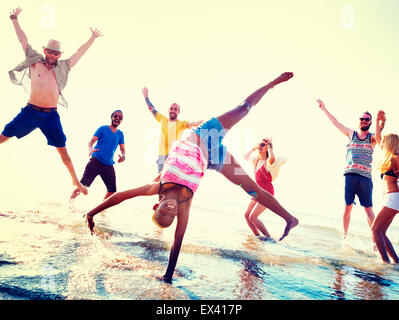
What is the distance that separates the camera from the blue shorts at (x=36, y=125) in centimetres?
440

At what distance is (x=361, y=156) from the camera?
5.80m

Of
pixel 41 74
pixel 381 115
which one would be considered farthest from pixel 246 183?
pixel 41 74

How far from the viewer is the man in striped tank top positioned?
5.72 m

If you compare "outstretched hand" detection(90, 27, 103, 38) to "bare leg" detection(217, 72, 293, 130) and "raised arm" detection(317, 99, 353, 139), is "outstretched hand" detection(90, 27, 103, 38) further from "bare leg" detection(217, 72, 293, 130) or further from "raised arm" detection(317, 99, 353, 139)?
"raised arm" detection(317, 99, 353, 139)

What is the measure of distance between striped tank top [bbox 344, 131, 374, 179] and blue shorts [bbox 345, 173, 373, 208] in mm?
115

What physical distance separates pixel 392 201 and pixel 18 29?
7177 millimetres

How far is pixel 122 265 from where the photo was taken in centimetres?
333

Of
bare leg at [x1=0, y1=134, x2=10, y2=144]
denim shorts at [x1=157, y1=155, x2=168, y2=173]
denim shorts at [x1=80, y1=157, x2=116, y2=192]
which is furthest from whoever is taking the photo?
denim shorts at [x1=157, y1=155, x2=168, y2=173]

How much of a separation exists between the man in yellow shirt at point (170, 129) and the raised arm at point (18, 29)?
340 centimetres

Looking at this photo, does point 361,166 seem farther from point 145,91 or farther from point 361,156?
point 145,91

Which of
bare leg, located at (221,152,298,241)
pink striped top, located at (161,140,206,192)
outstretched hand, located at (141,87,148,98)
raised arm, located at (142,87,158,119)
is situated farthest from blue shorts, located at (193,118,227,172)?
outstretched hand, located at (141,87,148,98)

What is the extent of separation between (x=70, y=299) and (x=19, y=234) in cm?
248

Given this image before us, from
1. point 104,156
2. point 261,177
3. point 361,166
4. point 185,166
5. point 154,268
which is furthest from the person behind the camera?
point 104,156
